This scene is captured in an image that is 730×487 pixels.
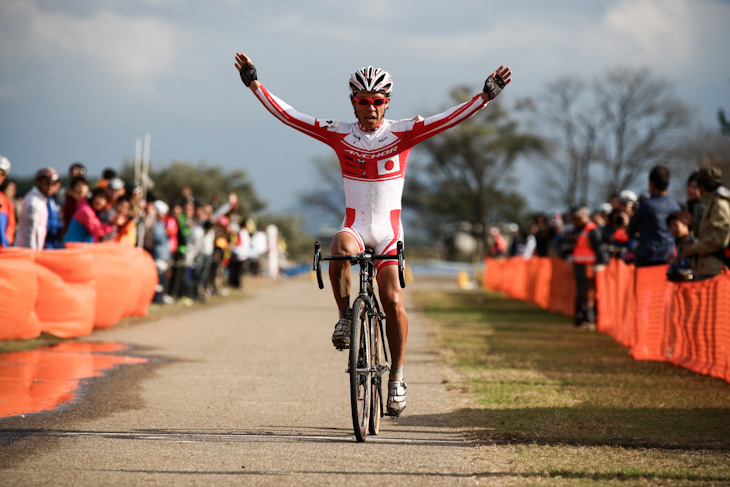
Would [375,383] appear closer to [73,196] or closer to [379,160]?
[379,160]

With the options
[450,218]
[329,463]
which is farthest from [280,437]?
[450,218]

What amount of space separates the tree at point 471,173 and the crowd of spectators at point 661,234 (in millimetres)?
57037

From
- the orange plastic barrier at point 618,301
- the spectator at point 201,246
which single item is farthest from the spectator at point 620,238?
the spectator at point 201,246

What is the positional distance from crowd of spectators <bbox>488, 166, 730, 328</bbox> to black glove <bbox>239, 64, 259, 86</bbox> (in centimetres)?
554

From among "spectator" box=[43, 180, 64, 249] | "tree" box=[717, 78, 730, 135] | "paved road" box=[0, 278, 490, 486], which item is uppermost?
"tree" box=[717, 78, 730, 135]

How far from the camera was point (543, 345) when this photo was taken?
14477 mm

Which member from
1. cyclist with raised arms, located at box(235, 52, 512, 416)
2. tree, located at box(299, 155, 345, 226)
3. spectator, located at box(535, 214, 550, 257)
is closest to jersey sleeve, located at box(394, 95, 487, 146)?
cyclist with raised arms, located at box(235, 52, 512, 416)

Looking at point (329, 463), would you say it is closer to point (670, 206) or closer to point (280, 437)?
point (280, 437)

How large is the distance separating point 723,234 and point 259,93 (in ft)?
18.4

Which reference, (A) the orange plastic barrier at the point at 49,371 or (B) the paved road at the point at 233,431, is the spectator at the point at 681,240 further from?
(A) the orange plastic barrier at the point at 49,371

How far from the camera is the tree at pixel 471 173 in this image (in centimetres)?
7875

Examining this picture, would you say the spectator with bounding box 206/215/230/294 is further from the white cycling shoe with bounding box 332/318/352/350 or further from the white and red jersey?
the white cycling shoe with bounding box 332/318/352/350

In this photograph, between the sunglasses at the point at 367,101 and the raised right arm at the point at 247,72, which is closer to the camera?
the sunglasses at the point at 367,101

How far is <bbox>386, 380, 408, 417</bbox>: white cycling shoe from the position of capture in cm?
711
